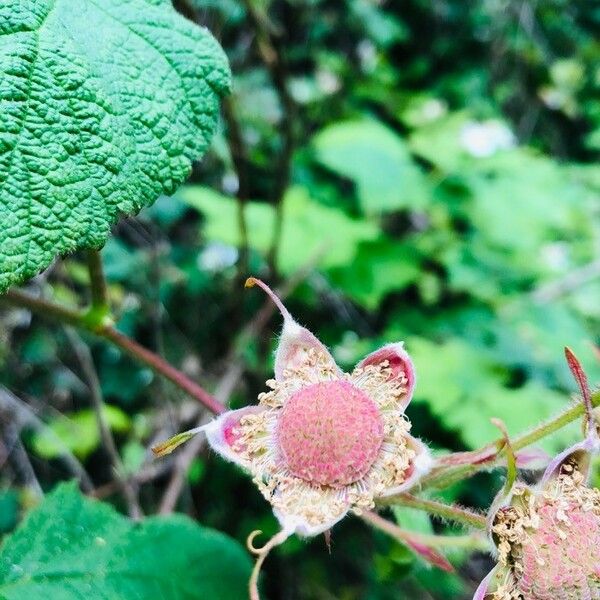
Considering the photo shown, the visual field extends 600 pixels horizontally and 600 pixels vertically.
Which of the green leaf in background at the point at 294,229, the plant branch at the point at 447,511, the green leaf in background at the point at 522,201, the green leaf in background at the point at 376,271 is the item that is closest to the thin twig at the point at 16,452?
the green leaf in background at the point at 294,229

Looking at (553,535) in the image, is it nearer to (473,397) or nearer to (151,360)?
(151,360)

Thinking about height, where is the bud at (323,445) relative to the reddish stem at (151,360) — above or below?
above

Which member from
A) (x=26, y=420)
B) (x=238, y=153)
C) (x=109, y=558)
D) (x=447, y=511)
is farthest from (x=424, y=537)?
(x=26, y=420)

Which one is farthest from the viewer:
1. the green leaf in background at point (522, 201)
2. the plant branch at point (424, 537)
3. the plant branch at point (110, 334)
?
the green leaf in background at point (522, 201)

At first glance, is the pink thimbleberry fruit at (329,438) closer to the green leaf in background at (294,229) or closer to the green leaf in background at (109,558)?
the green leaf in background at (109,558)

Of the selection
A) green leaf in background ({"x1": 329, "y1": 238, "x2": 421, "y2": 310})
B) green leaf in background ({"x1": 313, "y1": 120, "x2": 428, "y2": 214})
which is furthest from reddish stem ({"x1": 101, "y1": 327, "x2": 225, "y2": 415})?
green leaf in background ({"x1": 313, "y1": 120, "x2": 428, "y2": 214})

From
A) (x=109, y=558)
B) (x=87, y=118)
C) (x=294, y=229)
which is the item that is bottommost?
(x=294, y=229)

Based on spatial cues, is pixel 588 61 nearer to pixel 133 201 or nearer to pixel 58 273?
pixel 58 273
